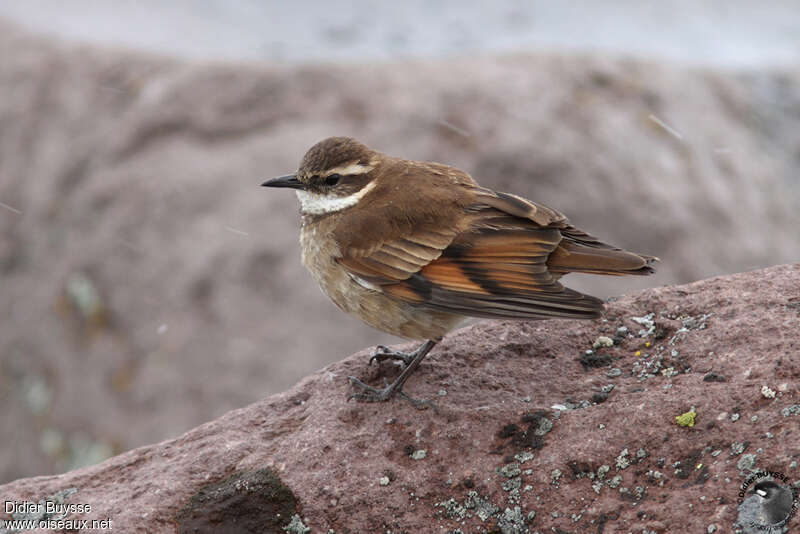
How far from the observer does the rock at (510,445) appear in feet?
12.0

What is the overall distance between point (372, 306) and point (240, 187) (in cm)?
423

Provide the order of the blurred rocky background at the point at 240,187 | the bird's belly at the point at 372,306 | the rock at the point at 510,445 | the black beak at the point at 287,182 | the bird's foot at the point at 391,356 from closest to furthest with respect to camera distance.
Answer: the rock at the point at 510,445 → the bird's belly at the point at 372,306 → the bird's foot at the point at 391,356 → the black beak at the point at 287,182 → the blurred rocky background at the point at 240,187

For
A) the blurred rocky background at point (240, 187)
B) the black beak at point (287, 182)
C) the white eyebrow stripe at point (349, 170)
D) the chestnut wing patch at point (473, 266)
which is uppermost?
the white eyebrow stripe at point (349, 170)

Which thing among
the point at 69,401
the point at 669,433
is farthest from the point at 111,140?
the point at 669,433

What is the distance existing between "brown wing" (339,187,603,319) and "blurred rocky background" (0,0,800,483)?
10.6ft

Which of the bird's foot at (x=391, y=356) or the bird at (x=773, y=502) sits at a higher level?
the bird at (x=773, y=502)

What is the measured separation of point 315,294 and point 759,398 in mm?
5091

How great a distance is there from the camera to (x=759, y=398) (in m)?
3.74

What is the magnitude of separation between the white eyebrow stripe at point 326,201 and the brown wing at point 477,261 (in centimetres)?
46

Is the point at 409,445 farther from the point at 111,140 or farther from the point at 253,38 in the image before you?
the point at 253,38

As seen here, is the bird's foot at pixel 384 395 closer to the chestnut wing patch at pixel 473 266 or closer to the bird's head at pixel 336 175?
the chestnut wing patch at pixel 473 266

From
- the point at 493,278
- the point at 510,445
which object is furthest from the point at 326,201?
the point at 510,445

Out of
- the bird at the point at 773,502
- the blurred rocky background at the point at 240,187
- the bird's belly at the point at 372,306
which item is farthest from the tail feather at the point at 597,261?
the blurred rocky background at the point at 240,187

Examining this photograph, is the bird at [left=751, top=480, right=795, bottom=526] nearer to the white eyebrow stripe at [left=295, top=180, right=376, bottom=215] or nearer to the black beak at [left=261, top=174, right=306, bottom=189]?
the white eyebrow stripe at [left=295, top=180, right=376, bottom=215]
